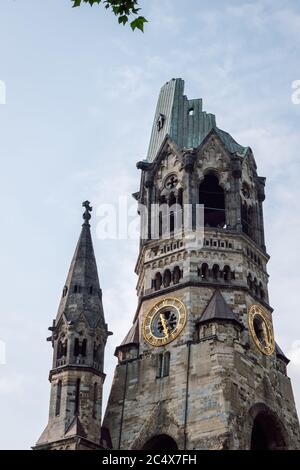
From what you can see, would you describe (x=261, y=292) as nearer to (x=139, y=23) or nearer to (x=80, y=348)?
(x=80, y=348)

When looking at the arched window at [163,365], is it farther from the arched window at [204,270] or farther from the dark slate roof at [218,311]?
the arched window at [204,270]

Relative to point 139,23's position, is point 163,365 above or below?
above

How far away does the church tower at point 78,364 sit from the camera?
144 feet

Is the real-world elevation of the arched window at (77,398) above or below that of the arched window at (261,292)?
below

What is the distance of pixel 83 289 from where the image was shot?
49.4 m

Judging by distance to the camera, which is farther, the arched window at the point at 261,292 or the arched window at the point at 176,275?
the arched window at the point at 261,292

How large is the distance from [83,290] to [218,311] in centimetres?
750

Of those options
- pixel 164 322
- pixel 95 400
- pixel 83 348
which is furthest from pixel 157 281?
pixel 95 400

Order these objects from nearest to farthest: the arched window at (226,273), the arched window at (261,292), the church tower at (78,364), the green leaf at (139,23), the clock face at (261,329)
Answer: the green leaf at (139,23) → the church tower at (78,364) → the clock face at (261,329) → the arched window at (226,273) → the arched window at (261,292)

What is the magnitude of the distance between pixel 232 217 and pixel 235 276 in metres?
4.39

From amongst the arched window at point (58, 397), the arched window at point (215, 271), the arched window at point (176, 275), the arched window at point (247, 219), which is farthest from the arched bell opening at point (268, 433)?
the arched window at point (247, 219)

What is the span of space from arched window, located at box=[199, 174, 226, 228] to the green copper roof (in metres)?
2.31

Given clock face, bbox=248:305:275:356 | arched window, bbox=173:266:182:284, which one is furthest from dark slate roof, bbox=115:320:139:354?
clock face, bbox=248:305:275:356

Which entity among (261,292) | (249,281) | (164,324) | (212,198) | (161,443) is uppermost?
(212,198)
